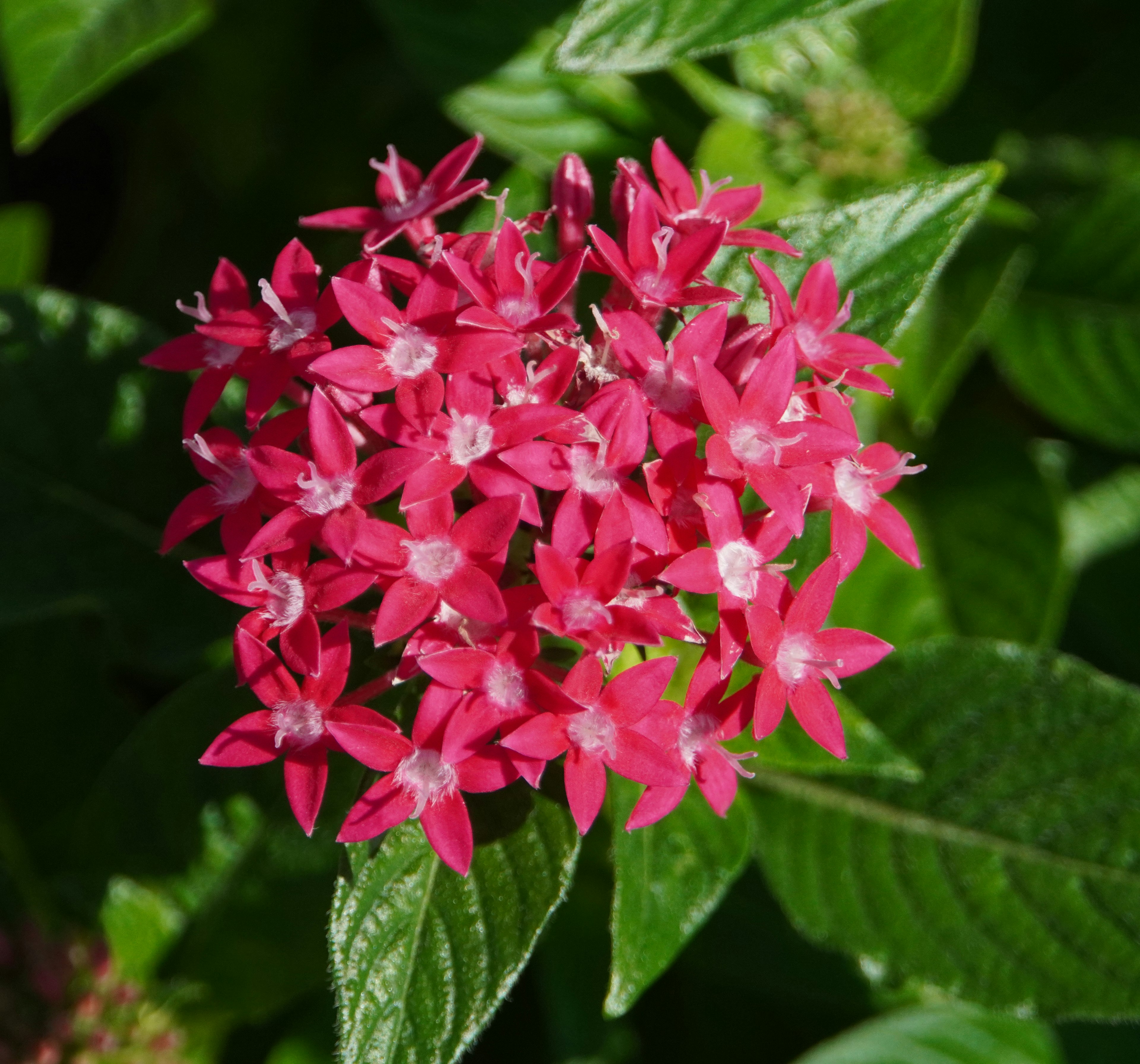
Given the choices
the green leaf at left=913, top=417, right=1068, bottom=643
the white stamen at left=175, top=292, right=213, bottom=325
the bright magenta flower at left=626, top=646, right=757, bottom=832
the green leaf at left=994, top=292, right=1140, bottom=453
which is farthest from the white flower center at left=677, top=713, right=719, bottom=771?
the green leaf at left=994, top=292, right=1140, bottom=453

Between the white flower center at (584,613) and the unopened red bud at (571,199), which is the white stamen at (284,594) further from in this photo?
the unopened red bud at (571,199)

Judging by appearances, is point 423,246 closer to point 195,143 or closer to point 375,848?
point 375,848

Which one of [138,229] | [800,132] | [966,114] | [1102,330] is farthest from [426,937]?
[138,229]

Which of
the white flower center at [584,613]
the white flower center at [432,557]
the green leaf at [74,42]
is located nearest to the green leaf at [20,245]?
the green leaf at [74,42]

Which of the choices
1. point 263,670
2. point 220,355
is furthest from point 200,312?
point 263,670

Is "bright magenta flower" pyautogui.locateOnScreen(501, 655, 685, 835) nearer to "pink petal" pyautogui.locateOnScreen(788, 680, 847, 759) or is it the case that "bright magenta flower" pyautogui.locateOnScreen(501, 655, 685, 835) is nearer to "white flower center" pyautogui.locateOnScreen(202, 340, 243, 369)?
"pink petal" pyautogui.locateOnScreen(788, 680, 847, 759)
